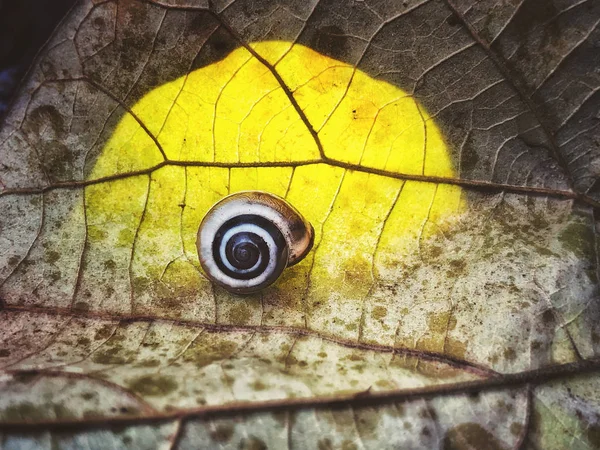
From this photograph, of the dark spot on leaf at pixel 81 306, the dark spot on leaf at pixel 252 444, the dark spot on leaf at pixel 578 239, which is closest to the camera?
the dark spot on leaf at pixel 252 444

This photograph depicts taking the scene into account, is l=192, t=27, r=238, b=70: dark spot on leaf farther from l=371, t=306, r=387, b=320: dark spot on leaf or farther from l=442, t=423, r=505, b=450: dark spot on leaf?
l=442, t=423, r=505, b=450: dark spot on leaf

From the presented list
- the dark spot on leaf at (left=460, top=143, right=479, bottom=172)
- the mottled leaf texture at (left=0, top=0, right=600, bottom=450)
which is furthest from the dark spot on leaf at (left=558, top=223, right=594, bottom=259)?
the dark spot on leaf at (left=460, top=143, right=479, bottom=172)

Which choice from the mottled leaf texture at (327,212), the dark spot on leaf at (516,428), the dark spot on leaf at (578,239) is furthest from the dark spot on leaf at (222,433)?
the dark spot on leaf at (578,239)

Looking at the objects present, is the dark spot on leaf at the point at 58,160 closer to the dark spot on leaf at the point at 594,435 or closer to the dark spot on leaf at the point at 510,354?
the dark spot on leaf at the point at 510,354

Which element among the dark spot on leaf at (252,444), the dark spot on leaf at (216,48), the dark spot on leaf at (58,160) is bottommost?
the dark spot on leaf at (252,444)

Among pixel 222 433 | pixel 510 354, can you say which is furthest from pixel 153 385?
pixel 510 354

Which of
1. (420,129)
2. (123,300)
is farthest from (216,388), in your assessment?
(420,129)

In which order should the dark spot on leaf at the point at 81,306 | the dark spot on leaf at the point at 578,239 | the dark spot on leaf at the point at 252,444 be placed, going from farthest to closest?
the dark spot on leaf at the point at 81,306 < the dark spot on leaf at the point at 578,239 < the dark spot on leaf at the point at 252,444
